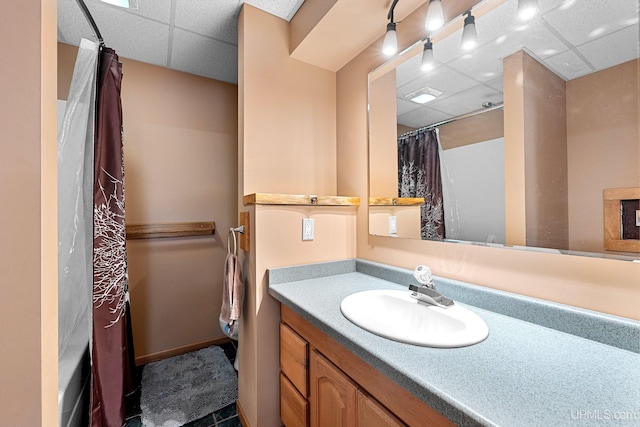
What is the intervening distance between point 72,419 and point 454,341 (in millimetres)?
1650

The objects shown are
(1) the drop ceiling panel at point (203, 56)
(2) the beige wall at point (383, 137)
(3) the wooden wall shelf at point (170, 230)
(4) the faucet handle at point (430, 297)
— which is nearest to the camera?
(4) the faucet handle at point (430, 297)

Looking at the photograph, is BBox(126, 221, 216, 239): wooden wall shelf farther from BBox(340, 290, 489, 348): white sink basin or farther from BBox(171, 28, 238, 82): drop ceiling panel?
BBox(340, 290, 489, 348): white sink basin

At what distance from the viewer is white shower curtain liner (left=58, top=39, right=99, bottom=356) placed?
1.22 meters

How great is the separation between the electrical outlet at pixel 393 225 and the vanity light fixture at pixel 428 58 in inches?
28.1

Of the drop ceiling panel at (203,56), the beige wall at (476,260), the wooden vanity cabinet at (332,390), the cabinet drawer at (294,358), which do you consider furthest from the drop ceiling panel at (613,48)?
the drop ceiling panel at (203,56)

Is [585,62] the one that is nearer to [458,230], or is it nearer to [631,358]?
[458,230]

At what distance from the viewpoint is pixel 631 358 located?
→ 0.65 meters

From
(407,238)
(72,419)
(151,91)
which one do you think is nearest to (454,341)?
(407,238)

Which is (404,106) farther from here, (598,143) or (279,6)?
(279,6)

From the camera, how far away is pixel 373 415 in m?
0.73

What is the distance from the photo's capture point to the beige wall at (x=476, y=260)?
0.74 meters

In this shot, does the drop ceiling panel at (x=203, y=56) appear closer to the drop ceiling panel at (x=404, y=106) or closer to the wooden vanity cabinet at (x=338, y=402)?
the drop ceiling panel at (x=404, y=106)

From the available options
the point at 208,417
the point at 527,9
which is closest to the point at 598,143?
the point at 527,9

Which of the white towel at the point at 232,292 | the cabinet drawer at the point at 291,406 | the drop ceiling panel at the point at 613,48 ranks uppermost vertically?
the drop ceiling panel at the point at 613,48
